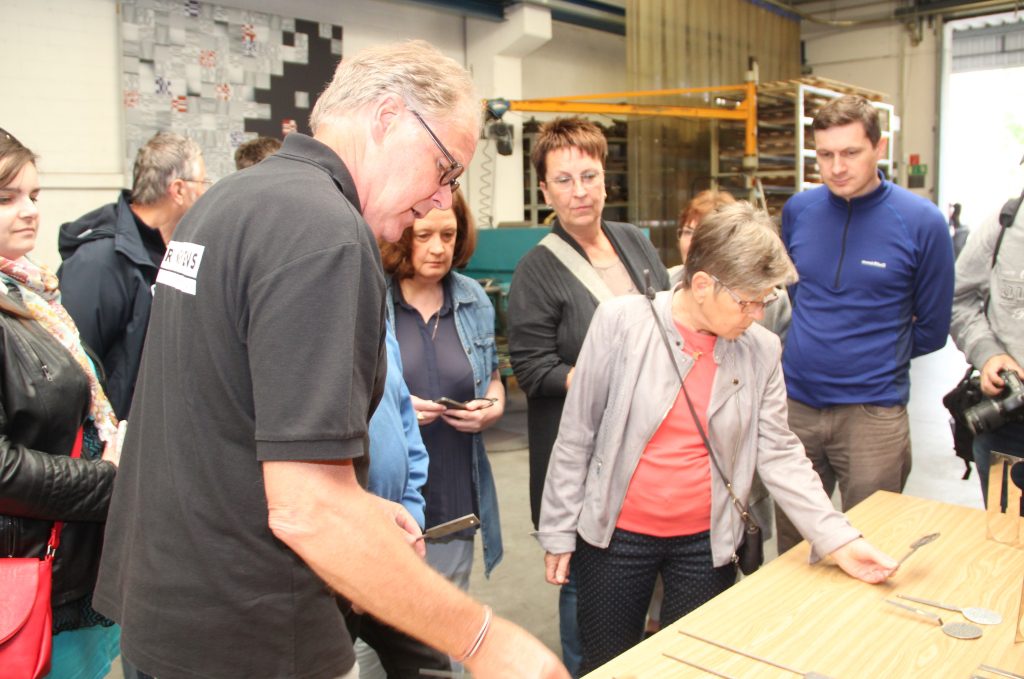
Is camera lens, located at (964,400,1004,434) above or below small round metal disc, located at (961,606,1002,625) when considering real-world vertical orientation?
above

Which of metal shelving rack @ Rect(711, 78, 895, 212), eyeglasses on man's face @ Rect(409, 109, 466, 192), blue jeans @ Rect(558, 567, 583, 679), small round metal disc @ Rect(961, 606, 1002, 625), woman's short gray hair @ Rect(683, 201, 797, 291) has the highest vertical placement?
metal shelving rack @ Rect(711, 78, 895, 212)

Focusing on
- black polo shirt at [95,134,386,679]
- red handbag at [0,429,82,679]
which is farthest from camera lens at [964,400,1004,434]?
red handbag at [0,429,82,679]

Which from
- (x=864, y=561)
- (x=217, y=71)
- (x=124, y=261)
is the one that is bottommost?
(x=864, y=561)

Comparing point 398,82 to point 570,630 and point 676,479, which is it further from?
point 570,630

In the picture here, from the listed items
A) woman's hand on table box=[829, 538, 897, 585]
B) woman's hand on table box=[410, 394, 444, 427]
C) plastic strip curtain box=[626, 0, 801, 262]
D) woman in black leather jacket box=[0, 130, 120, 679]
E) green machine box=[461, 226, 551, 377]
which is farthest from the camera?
plastic strip curtain box=[626, 0, 801, 262]

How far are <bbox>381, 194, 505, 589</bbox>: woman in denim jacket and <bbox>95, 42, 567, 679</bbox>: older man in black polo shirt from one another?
3.43 feet

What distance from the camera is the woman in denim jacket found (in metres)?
2.18

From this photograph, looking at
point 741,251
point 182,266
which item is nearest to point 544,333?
point 741,251

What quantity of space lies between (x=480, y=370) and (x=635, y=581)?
2.39 ft

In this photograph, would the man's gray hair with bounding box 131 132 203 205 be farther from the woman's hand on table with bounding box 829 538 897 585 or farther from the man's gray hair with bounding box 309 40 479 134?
the woman's hand on table with bounding box 829 538 897 585

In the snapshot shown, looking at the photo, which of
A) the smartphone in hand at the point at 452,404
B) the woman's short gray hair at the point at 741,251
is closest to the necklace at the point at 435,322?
the smartphone in hand at the point at 452,404

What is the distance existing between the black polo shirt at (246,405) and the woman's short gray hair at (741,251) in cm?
101

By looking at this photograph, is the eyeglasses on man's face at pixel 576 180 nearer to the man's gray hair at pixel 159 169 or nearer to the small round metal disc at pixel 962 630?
the man's gray hair at pixel 159 169

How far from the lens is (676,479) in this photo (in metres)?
1.89
